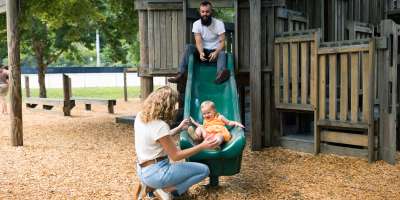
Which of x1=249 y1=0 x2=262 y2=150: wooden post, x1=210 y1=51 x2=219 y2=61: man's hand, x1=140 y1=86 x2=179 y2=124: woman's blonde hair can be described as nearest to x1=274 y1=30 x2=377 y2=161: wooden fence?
x1=249 y1=0 x2=262 y2=150: wooden post

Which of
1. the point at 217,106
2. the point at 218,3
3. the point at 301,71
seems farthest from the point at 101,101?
the point at 217,106

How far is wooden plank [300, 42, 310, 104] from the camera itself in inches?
341

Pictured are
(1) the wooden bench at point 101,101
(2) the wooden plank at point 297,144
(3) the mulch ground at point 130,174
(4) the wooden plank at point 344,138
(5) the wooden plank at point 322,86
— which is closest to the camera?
(3) the mulch ground at point 130,174

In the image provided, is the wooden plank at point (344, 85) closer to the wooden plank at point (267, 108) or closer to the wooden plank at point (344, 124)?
the wooden plank at point (344, 124)

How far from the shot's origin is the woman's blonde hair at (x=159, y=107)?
16.1 feet

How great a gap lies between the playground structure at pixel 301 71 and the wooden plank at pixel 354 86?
0.02 metres

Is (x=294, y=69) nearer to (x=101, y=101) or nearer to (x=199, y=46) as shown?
(x=199, y=46)

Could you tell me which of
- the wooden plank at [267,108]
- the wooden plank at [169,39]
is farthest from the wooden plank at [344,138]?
the wooden plank at [169,39]

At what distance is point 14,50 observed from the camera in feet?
30.2

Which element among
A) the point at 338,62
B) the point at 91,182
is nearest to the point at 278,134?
the point at 338,62

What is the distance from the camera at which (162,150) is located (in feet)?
16.6

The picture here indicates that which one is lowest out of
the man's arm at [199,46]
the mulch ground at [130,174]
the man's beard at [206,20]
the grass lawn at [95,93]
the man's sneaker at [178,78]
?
the mulch ground at [130,174]

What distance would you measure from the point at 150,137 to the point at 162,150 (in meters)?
0.21

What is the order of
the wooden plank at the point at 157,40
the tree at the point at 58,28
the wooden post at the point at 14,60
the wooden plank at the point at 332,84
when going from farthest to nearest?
the tree at the point at 58,28 < the wooden plank at the point at 157,40 < the wooden post at the point at 14,60 < the wooden plank at the point at 332,84
